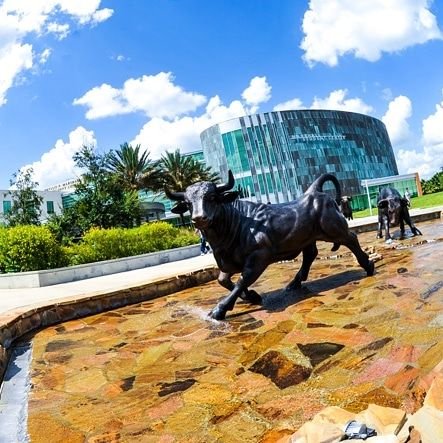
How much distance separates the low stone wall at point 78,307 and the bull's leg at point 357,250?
323 cm

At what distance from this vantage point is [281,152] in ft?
226

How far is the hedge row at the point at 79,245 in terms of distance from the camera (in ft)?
44.2

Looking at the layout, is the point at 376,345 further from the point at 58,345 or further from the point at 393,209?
the point at 393,209

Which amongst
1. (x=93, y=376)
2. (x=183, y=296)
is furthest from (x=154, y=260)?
(x=93, y=376)

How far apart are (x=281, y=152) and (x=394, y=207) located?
193 feet

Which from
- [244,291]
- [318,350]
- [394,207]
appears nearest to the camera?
[318,350]

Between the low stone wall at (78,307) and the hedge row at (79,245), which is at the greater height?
the hedge row at (79,245)

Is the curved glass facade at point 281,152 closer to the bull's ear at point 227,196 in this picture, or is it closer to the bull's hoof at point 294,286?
the bull's hoof at point 294,286

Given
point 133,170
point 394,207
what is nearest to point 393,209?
point 394,207

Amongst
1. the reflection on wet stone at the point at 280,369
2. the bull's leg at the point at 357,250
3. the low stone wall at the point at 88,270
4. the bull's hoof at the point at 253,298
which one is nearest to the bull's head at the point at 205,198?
the bull's hoof at the point at 253,298

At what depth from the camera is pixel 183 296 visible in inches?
280

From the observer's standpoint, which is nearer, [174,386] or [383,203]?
[174,386]

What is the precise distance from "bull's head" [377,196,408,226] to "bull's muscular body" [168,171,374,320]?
584cm

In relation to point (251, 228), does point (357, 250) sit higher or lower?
lower
